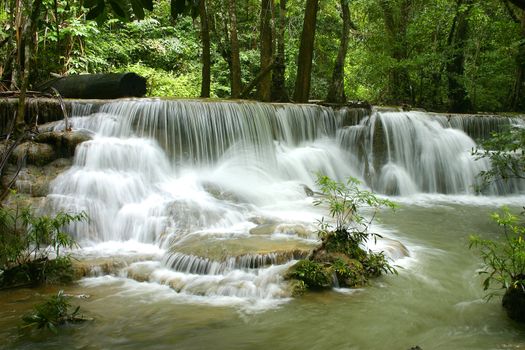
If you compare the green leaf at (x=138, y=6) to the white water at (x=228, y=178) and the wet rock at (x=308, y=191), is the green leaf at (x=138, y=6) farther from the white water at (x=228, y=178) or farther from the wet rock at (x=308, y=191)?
the wet rock at (x=308, y=191)

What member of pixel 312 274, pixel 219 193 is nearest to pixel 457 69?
pixel 219 193

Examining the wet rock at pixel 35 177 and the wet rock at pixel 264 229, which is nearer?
the wet rock at pixel 264 229

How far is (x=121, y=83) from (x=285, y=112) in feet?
13.8

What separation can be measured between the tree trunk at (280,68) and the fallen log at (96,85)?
4229 mm

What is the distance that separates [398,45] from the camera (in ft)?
57.2

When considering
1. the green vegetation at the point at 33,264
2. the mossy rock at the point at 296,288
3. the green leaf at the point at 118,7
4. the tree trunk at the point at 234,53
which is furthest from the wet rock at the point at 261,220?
the tree trunk at the point at 234,53

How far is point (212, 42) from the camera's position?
21.6 meters

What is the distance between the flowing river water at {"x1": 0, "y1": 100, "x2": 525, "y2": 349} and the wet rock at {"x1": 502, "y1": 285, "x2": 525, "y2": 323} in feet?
0.32

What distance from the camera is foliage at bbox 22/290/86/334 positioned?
434cm

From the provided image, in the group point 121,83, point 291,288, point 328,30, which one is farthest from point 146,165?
point 328,30

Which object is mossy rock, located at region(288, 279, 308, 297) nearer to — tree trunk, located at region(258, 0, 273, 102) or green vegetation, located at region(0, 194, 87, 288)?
green vegetation, located at region(0, 194, 87, 288)

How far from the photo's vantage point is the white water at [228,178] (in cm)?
607

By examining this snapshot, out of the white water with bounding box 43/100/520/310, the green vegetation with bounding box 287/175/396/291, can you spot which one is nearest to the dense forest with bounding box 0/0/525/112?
the white water with bounding box 43/100/520/310

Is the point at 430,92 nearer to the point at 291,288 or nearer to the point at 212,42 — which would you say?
the point at 212,42
